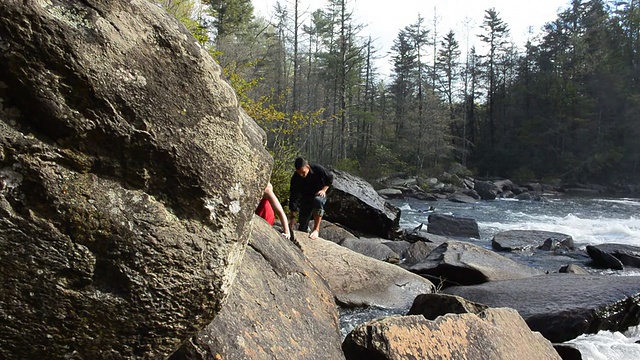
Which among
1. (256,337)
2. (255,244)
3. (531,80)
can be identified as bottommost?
(256,337)

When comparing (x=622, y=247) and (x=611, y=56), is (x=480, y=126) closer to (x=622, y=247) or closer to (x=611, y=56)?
(x=611, y=56)

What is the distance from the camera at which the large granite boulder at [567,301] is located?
5777 millimetres

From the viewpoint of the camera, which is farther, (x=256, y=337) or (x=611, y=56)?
(x=611, y=56)

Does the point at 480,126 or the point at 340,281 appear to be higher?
the point at 480,126

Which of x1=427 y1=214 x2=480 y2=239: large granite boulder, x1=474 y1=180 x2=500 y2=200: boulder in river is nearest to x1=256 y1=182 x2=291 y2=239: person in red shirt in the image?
x1=427 y1=214 x2=480 y2=239: large granite boulder

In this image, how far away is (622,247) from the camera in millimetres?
12250

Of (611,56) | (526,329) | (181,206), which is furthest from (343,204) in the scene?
(611,56)

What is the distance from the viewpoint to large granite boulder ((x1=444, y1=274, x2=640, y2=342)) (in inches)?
227

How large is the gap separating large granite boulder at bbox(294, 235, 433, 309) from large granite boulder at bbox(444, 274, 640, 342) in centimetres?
81

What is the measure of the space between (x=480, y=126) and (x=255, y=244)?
51.2 m

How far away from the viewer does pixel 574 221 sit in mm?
18906

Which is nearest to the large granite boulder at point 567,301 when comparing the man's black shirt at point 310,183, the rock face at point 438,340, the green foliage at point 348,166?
the rock face at point 438,340

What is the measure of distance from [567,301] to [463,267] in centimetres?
179

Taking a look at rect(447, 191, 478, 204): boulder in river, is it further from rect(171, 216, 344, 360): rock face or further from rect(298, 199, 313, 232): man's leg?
rect(171, 216, 344, 360): rock face
